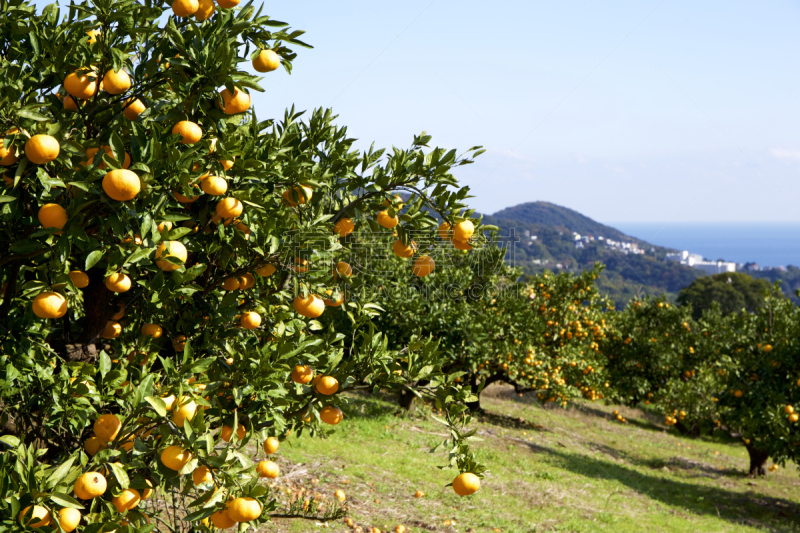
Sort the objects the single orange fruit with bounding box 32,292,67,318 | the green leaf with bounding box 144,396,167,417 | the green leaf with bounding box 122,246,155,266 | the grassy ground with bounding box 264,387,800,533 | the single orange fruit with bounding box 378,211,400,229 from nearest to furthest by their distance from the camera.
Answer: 1. the green leaf with bounding box 122,246,155,266
2. the green leaf with bounding box 144,396,167,417
3. the single orange fruit with bounding box 32,292,67,318
4. the single orange fruit with bounding box 378,211,400,229
5. the grassy ground with bounding box 264,387,800,533

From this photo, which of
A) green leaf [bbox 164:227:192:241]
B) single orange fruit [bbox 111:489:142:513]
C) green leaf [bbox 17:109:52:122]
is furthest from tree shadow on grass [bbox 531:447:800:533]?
green leaf [bbox 17:109:52:122]

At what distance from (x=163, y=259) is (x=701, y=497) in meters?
11.3

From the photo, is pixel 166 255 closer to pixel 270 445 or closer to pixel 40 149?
pixel 40 149

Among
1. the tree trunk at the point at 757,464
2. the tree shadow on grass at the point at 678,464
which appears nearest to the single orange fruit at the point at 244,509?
the tree shadow on grass at the point at 678,464

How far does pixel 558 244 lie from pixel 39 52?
131 m

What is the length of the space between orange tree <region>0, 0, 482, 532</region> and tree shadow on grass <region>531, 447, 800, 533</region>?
8.73 m

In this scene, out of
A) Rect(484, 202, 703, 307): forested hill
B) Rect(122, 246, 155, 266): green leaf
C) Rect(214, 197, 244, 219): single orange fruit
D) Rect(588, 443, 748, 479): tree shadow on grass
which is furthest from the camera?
Rect(484, 202, 703, 307): forested hill

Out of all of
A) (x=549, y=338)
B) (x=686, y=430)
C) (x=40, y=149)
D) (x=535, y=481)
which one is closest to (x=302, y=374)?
(x=40, y=149)

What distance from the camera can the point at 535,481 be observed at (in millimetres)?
8586

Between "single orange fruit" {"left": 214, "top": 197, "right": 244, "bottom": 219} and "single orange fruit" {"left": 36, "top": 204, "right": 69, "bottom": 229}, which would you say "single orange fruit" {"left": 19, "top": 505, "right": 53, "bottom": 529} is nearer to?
"single orange fruit" {"left": 36, "top": 204, "right": 69, "bottom": 229}

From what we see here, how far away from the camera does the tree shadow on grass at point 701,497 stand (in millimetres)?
9061

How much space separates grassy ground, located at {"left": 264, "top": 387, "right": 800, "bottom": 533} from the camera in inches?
236

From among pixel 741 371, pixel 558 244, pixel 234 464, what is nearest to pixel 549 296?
pixel 741 371

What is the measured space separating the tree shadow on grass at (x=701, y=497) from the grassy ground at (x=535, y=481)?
4 cm
